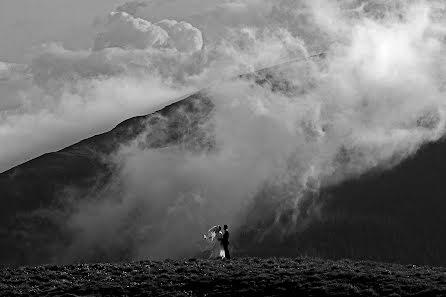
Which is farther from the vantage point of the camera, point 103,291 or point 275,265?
point 275,265

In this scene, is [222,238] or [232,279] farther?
[222,238]

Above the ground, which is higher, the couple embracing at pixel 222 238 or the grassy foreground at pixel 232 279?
the couple embracing at pixel 222 238

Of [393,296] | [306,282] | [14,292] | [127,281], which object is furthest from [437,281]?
[14,292]

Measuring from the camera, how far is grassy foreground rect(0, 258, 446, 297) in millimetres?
51844

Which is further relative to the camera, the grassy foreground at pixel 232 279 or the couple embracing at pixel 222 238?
the couple embracing at pixel 222 238

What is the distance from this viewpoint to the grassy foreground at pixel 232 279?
51844mm

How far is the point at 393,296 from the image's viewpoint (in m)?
49.5

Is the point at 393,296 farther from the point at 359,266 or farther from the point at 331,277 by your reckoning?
the point at 359,266

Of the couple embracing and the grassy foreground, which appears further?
the couple embracing

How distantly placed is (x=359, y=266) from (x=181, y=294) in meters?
15.9

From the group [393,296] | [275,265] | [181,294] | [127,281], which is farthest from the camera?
[275,265]

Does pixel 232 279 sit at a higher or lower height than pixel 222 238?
lower

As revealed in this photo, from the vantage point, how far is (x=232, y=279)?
5516cm

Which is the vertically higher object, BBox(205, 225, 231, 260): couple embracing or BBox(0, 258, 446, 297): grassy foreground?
BBox(205, 225, 231, 260): couple embracing
